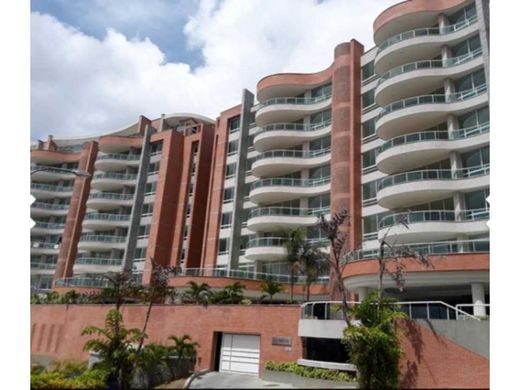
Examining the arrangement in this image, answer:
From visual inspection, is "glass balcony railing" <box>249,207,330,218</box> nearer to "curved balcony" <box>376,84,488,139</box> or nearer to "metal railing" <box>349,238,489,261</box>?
"curved balcony" <box>376,84,488,139</box>

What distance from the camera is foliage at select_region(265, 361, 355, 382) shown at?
1004 centimetres

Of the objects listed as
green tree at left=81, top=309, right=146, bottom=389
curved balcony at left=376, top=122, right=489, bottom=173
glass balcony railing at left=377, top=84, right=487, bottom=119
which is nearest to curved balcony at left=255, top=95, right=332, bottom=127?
glass balcony railing at left=377, top=84, right=487, bottom=119

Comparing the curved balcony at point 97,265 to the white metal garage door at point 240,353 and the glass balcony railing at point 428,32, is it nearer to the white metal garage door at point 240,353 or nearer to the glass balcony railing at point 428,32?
the white metal garage door at point 240,353

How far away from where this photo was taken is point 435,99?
68.8ft

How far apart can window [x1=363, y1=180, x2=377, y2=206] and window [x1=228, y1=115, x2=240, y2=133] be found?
1298cm

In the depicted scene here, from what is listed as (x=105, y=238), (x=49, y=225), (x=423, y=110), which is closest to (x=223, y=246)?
(x=105, y=238)

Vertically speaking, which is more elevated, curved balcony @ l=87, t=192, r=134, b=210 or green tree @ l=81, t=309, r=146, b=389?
curved balcony @ l=87, t=192, r=134, b=210

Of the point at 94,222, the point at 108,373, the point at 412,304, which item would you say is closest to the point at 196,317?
the point at 108,373

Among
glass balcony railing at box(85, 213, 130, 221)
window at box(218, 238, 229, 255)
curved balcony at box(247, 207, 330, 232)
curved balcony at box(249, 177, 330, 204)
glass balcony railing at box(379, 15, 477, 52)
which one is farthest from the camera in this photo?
glass balcony railing at box(85, 213, 130, 221)

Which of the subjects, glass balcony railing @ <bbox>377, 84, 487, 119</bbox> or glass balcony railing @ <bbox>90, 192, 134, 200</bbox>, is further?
glass balcony railing @ <bbox>90, 192, 134, 200</bbox>

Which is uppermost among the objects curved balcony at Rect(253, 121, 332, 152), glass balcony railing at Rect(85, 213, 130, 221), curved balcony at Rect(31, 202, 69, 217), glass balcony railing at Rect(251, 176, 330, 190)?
curved balcony at Rect(253, 121, 332, 152)

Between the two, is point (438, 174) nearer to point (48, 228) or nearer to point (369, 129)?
point (369, 129)

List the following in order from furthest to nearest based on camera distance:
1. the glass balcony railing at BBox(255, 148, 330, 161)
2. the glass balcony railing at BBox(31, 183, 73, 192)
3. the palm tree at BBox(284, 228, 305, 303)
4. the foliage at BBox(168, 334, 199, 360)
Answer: the glass balcony railing at BBox(31, 183, 73, 192) → the glass balcony railing at BBox(255, 148, 330, 161) → the palm tree at BBox(284, 228, 305, 303) → the foliage at BBox(168, 334, 199, 360)

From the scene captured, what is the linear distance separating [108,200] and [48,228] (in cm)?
905
